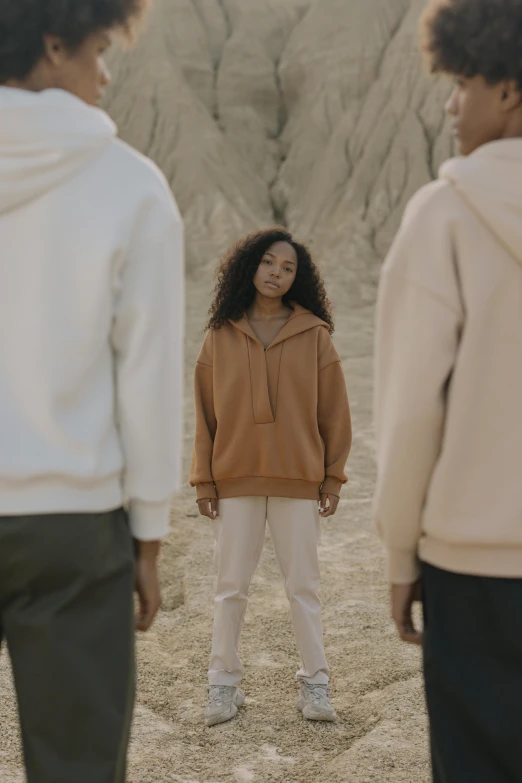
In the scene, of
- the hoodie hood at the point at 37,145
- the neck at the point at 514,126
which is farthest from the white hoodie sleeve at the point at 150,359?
the neck at the point at 514,126

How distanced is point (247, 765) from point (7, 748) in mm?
783

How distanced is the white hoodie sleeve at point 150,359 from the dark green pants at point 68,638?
0.29 feet

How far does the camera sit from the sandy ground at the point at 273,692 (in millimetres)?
2768

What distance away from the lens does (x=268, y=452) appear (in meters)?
3.04

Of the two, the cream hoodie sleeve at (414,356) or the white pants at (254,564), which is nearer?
the cream hoodie sleeve at (414,356)

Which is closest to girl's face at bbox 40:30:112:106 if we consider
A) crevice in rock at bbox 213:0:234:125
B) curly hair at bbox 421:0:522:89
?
curly hair at bbox 421:0:522:89

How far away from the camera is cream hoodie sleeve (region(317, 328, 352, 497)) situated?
3150 millimetres

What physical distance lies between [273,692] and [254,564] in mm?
610

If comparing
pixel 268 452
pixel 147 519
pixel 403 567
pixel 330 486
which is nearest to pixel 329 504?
pixel 330 486

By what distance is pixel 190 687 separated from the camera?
11.4ft

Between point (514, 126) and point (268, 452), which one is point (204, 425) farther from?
point (514, 126)

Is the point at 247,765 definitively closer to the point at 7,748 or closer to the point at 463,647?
the point at 7,748

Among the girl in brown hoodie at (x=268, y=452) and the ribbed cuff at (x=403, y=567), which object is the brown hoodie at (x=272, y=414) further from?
the ribbed cuff at (x=403, y=567)

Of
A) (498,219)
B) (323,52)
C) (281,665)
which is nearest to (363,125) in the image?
(323,52)
